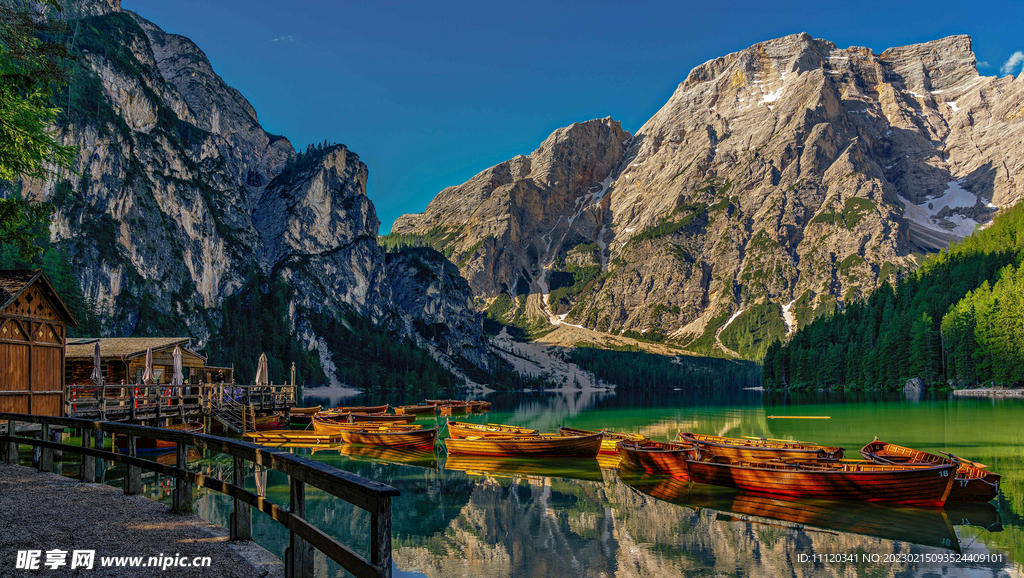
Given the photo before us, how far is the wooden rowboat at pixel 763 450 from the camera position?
97.4 ft

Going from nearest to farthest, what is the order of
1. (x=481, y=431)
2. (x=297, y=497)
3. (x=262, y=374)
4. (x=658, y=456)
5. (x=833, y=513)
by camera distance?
(x=297, y=497) → (x=833, y=513) → (x=658, y=456) → (x=481, y=431) → (x=262, y=374)

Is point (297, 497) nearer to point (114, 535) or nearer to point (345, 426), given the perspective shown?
point (114, 535)

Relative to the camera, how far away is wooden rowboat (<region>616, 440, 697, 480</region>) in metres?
29.0

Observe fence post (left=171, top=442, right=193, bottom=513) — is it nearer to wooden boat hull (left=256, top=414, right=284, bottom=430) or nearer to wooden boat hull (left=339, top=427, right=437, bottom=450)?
wooden boat hull (left=339, top=427, right=437, bottom=450)

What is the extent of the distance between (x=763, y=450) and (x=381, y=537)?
3010cm

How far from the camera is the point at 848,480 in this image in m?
23.1

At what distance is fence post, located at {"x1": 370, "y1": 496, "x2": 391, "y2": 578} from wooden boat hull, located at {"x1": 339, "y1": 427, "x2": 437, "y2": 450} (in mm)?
34698

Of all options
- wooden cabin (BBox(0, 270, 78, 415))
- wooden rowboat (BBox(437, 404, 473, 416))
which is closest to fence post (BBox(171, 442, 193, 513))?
wooden cabin (BBox(0, 270, 78, 415))

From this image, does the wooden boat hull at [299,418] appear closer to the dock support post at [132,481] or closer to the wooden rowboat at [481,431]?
the wooden rowboat at [481,431]

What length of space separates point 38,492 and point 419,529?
11230 mm

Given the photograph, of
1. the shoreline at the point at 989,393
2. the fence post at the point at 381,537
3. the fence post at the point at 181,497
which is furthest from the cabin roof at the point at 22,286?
the shoreline at the point at 989,393

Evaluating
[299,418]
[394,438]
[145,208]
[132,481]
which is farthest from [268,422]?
[145,208]

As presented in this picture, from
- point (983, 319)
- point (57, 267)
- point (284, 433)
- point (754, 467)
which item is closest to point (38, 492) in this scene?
point (754, 467)

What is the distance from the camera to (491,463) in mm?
35844
